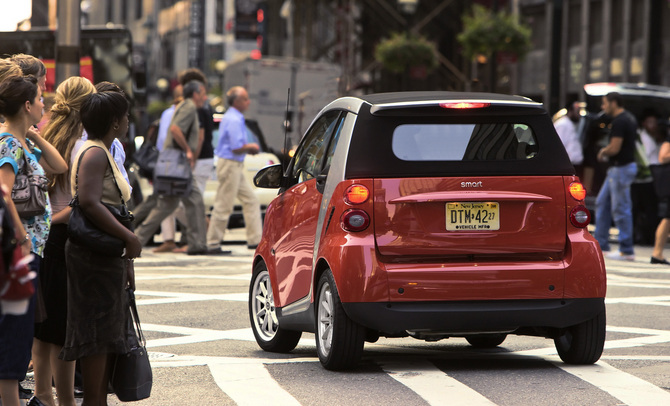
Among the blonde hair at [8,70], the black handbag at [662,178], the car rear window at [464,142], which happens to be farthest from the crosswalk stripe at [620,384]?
the black handbag at [662,178]

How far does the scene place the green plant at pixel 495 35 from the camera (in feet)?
98.8

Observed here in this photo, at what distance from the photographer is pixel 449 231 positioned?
6.91 meters

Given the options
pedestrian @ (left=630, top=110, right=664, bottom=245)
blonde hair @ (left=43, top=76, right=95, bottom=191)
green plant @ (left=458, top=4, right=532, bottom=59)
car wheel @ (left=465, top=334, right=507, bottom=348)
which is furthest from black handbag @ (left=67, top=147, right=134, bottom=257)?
green plant @ (left=458, top=4, right=532, bottom=59)

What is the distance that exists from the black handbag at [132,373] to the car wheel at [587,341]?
275 centimetres

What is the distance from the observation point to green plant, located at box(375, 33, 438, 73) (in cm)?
3391

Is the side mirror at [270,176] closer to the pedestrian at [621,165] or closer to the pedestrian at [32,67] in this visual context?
the pedestrian at [32,67]

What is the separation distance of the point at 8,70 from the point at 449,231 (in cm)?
252

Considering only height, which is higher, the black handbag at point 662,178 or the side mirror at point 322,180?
the side mirror at point 322,180

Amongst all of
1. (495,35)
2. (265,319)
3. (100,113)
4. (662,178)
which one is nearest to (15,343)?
(100,113)

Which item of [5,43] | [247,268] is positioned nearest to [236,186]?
[247,268]

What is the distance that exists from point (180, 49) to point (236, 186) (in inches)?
3518

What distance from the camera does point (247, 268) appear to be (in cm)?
1350

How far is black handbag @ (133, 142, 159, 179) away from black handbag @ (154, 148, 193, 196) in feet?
0.82

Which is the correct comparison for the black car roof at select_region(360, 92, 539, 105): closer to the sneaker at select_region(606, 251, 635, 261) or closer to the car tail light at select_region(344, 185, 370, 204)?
the car tail light at select_region(344, 185, 370, 204)
